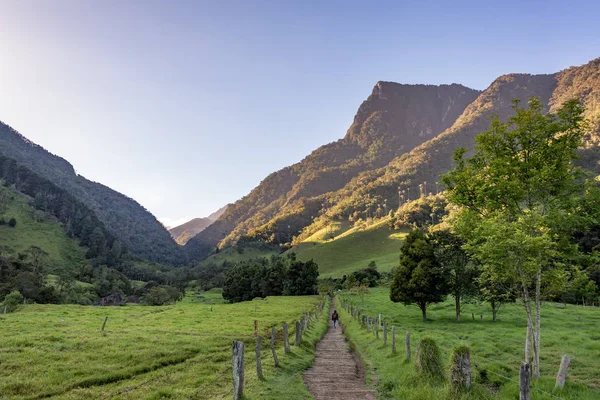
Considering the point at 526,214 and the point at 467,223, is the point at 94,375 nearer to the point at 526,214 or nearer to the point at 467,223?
the point at 467,223

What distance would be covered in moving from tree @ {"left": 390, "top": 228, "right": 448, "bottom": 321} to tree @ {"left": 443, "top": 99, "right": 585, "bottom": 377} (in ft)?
92.3

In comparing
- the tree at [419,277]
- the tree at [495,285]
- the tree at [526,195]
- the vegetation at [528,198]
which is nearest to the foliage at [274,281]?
the tree at [419,277]

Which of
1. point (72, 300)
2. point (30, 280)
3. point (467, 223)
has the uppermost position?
point (467, 223)

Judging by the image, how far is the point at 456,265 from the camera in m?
45.2

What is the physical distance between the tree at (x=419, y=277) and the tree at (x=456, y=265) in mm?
920

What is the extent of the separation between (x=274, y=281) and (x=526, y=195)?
103039mm

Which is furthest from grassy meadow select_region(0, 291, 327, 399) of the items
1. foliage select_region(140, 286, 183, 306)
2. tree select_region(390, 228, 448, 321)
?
foliage select_region(140, 286, 183, 306)

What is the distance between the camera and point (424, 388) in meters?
13.9

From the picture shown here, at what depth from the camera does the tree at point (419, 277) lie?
4584cm

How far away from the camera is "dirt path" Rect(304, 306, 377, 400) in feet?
50.1

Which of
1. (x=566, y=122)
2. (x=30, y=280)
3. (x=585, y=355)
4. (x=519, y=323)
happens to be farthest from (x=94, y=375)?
(x=30, y=280)

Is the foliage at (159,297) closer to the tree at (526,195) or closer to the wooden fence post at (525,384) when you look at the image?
the tree at (526,195)

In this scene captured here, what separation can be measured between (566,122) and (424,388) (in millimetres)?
14296

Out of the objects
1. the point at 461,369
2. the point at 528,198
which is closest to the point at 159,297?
the point at 528,198
